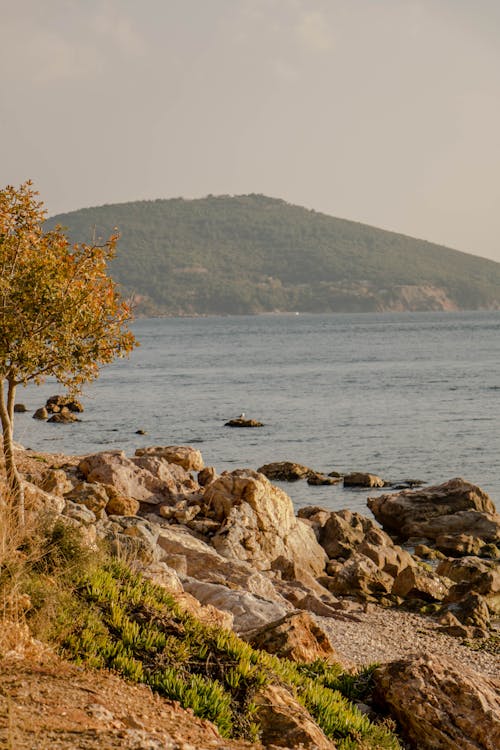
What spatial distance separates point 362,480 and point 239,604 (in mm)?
22246

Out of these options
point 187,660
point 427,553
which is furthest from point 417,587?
point 187,660

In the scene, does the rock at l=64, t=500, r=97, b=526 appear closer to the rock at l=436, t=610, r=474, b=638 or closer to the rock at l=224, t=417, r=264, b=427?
the rock at l=436, t=610, r=474, b=638

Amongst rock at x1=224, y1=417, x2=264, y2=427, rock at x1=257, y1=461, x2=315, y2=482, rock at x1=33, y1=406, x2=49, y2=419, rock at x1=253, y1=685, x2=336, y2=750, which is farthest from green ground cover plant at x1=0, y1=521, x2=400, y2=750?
rock at x1=33, y1=406, x2=49, y2=419

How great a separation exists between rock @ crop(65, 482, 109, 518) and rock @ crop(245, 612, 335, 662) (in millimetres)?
8323

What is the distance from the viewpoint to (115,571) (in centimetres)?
1224

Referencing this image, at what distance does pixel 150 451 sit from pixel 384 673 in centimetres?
2259

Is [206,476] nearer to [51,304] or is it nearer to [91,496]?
[91,496]

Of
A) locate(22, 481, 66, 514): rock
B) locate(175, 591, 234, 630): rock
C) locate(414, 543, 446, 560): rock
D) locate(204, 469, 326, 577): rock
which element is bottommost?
locate(414, 543, 446, 560): rock

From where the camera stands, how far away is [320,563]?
23.7m

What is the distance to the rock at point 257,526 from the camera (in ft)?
72.5

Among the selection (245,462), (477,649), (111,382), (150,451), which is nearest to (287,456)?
(245,462)

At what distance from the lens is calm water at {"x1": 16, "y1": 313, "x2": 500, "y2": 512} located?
41.2 m

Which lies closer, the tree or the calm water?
the tree

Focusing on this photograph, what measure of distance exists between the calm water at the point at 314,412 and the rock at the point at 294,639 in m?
16.8
